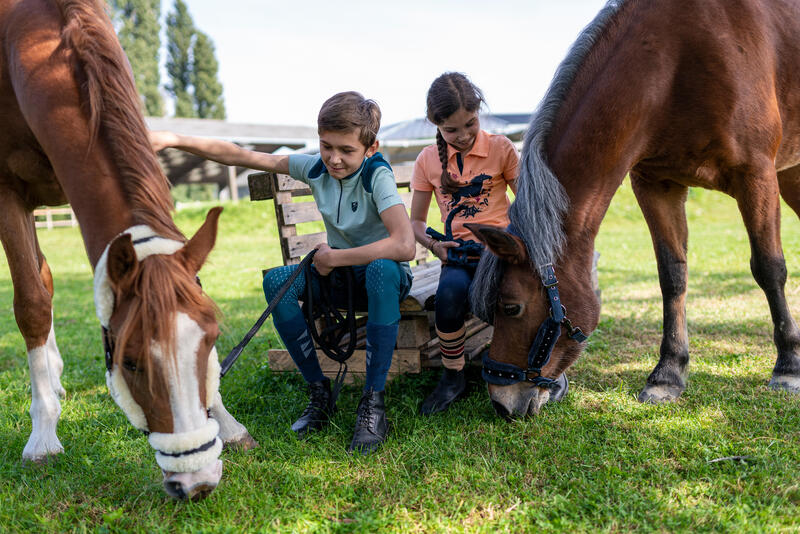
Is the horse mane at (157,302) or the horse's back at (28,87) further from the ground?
the horse's back at (28,87)

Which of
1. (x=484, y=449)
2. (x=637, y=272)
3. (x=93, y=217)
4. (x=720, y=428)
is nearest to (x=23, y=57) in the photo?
(x=93, y=217)

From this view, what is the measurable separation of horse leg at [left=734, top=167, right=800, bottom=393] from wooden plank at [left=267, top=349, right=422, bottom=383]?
1945 mm

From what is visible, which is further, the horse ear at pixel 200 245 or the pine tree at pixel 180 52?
the pine tree at pixel 180 52

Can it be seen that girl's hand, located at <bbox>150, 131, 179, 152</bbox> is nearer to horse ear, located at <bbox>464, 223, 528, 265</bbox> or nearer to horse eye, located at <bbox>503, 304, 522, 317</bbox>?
horse ear, located at <bbox>464, 223, 528, 265</bbox>

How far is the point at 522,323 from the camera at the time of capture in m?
2.59

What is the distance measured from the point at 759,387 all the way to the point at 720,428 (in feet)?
2.24

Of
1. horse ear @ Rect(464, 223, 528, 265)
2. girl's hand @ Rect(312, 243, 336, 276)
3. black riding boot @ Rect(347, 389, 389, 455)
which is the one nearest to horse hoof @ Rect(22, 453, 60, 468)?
black riding boot @ Rect(347, 389, 389, 455)

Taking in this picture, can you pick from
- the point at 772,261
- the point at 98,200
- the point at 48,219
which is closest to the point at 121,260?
the point at 98,200

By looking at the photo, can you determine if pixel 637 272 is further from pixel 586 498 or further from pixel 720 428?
pixel 586 498

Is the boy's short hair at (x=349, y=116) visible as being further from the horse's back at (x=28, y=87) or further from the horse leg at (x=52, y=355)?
the horse leg at (x=52, y=355)

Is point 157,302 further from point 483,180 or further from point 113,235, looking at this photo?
point 483,180

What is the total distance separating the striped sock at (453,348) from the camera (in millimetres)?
2996

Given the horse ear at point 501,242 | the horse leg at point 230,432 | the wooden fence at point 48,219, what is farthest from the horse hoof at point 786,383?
Result: the wooden fence at point 48,219

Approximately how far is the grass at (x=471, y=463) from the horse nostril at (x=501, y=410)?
56 millimetres
